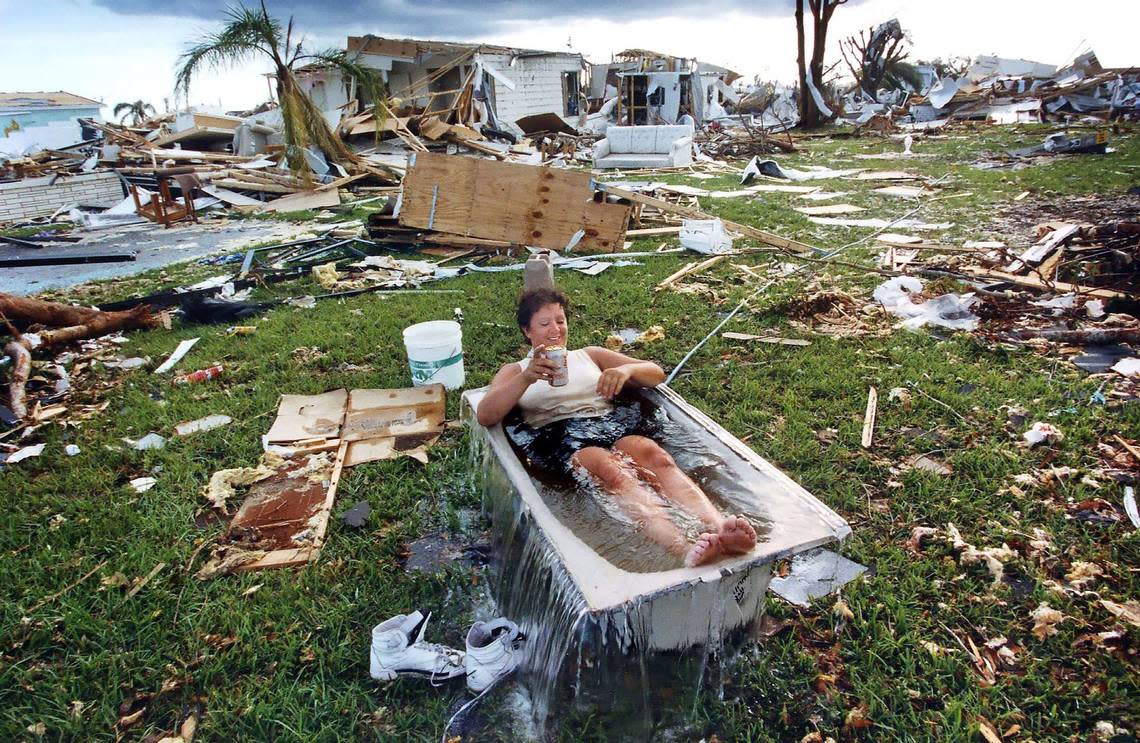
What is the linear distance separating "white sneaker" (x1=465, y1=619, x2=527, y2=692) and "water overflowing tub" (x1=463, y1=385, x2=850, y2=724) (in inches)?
3.3

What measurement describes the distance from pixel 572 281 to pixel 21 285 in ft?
24.6

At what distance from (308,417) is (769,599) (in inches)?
124

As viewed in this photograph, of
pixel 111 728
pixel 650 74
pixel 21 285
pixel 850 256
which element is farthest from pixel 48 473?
pixel 650 74

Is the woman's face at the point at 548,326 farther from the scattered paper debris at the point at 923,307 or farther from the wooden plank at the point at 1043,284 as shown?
the wooden plank at the point at 1043,284

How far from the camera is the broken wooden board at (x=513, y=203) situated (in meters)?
7.98

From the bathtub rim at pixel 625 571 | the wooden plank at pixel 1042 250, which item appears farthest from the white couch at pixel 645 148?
the bathtub rim at pixel 625 571

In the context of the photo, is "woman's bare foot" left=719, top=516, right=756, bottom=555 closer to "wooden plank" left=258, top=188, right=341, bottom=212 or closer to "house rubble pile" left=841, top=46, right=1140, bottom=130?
"wooden plank" left=258, top=188, right=341, bottom=212

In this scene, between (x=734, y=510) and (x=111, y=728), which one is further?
(x=734, y=510)

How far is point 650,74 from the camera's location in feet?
80.9

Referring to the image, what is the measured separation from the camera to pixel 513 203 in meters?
8.12

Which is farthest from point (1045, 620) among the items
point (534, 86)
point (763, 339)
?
point (534, 86)

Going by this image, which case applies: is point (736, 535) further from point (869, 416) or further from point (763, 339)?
point (763, 339)

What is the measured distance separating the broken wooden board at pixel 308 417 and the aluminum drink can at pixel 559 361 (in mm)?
1782

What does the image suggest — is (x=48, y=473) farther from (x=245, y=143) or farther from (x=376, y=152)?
(x=245, y=143)
